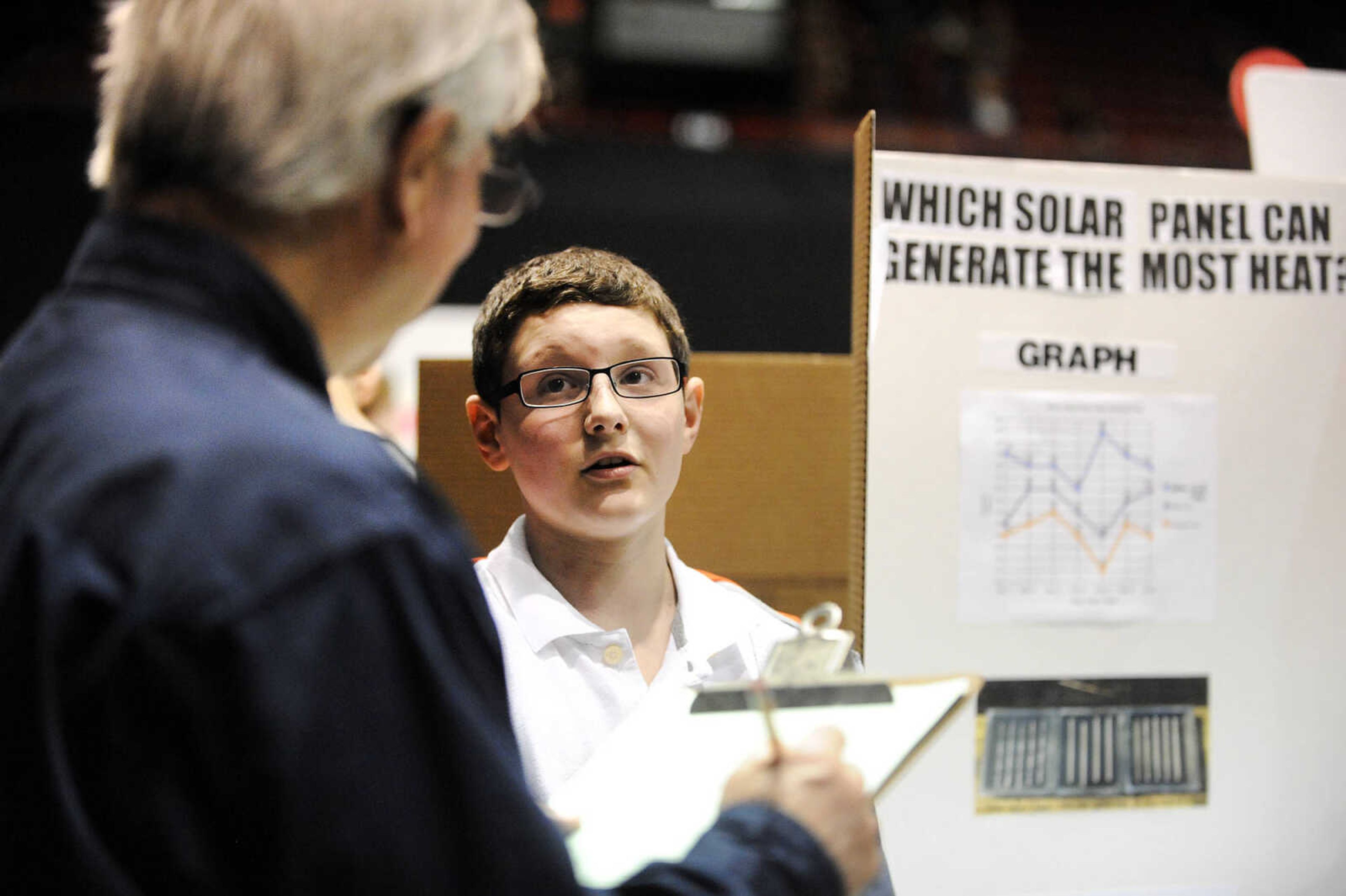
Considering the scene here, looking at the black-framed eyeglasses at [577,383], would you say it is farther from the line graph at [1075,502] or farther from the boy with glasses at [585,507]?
the line graph at [1075,502]

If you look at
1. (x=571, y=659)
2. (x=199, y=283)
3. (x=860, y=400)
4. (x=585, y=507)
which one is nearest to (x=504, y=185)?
(x=199, y=283)

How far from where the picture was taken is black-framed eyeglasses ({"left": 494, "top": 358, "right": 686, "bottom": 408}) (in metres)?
1.09

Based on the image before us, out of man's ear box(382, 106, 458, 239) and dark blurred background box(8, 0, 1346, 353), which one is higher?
dark blurred background box(8, 0, 1346, 353)

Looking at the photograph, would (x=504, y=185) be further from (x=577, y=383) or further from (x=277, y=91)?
(x=577, y=383)

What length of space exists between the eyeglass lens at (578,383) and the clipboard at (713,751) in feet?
1.09

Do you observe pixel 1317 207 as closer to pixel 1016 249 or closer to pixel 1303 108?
pixel 1303 108

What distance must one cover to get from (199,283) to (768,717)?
0.43 m

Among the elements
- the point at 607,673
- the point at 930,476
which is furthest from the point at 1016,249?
the point at 607,673

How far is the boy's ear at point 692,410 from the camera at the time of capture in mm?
1174

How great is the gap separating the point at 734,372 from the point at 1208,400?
0.72m

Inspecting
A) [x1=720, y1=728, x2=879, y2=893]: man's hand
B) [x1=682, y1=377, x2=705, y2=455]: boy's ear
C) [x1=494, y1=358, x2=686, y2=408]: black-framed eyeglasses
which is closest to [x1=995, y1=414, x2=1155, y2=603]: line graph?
[x1=682, y1=377, x2=705, y2=455]: boy's ear

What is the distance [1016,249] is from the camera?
148 cm

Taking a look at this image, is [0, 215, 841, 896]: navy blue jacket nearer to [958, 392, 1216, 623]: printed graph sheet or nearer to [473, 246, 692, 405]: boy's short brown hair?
[473, 246, 692, 405]: boy's short brown hair

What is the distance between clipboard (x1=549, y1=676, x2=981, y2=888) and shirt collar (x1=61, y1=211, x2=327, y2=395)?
1.16 feet
